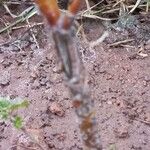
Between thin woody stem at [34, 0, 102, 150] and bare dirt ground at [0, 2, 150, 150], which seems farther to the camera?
bare dirt ground at [0, 2, 150, 150]

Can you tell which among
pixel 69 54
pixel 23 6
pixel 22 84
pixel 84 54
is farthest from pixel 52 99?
pixel 69 54

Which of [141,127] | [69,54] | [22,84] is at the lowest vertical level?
[141,127]

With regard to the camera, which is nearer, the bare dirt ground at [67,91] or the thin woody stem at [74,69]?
the thin woody stem at [74,69]

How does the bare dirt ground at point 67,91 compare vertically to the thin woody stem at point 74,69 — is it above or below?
below

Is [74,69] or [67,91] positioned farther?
[67,91]

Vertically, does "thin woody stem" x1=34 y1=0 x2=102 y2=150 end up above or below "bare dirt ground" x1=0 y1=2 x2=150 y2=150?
above

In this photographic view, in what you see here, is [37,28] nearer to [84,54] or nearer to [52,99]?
[84,54]

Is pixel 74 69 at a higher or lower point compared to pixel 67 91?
higher

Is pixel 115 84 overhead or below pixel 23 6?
below
